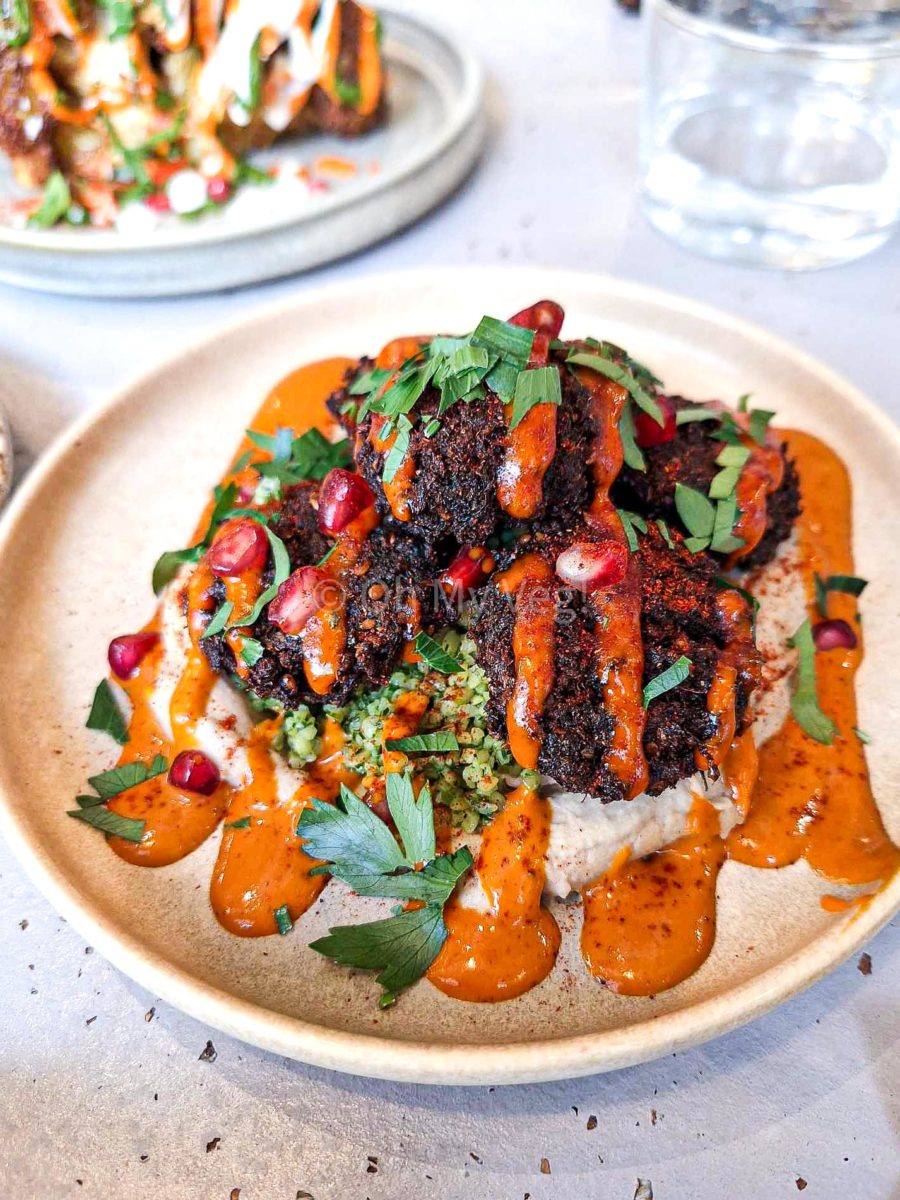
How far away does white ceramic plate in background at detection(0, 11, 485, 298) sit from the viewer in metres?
4.88

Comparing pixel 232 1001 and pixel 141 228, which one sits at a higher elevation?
pixel 141 228

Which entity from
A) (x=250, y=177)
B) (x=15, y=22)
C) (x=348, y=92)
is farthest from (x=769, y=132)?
(x=15, y=22)

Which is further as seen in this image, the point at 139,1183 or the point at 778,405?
the point at 778,405

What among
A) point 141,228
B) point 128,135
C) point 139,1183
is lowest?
point 139,1183

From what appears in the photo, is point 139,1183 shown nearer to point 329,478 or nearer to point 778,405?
point 329,478

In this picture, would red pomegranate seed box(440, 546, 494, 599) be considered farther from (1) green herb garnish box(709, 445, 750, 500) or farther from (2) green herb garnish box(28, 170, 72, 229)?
(2) green herb garnish box(28, 170, 72, 229)

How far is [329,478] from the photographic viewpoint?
9.77ft

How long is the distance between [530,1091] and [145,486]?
2.68m

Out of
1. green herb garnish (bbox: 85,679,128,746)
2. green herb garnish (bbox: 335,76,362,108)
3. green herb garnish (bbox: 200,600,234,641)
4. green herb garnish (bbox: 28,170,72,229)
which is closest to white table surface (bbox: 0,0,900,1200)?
green herb garnish (bbox: 85,679,128,746)

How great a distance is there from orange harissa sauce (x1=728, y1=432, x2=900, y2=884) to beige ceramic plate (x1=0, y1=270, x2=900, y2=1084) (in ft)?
0.20

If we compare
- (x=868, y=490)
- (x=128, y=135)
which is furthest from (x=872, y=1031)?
(x=128, y=135)

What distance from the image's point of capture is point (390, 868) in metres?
2.61

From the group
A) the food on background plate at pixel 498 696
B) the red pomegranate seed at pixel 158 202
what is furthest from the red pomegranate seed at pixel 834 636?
the red pomegranate seed at pixel 158 202

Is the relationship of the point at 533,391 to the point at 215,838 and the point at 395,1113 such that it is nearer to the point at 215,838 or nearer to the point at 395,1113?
the point at 215,838
